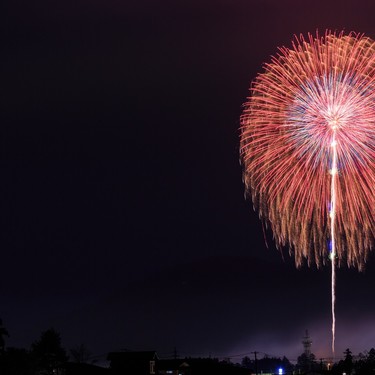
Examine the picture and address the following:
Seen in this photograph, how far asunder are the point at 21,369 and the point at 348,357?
343 feet

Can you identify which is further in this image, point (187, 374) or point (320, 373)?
point (320, 373)

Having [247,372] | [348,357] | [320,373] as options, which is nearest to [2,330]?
[247,372]

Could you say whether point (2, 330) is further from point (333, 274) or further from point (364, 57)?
point (364, 57)

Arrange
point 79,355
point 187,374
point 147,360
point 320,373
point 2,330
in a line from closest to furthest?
point 2,330, point 147,360, point 187,374, point 320,373, point 79,355

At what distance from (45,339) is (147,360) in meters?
19.8

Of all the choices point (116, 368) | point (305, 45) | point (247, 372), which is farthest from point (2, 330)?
point (247, 372)

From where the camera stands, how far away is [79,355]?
632 feet

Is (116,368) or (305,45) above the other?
(305,45)

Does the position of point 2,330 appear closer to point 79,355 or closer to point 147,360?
point 147,360

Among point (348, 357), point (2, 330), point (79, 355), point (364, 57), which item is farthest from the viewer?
point (79, 355)

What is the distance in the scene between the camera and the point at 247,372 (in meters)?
131

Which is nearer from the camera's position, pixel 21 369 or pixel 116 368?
pixel 21 369

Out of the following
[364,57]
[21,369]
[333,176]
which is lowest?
[21,369]

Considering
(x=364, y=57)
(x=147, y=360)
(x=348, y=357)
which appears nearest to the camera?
(x=364, y=57)
